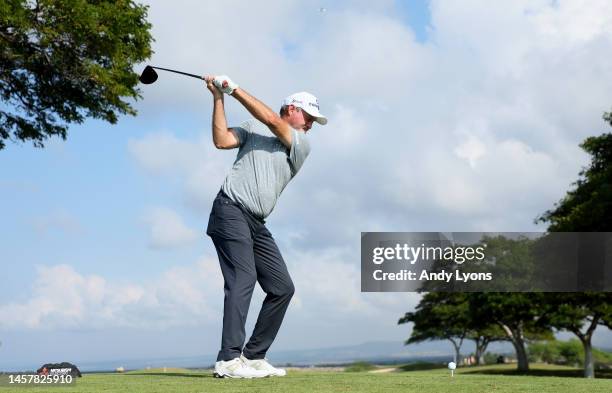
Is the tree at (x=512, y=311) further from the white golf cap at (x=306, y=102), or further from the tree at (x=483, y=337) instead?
the white golf cap at (x=306, y=102)

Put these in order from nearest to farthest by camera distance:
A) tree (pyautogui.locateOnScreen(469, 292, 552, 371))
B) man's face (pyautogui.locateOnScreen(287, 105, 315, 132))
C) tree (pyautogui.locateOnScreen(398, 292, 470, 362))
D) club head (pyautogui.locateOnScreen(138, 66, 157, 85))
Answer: man's face (pyautogui.locateOnScreen(287, 105, 315, 132)) < club head (pyautogui.locateOnScreen(138, 66, 157, 85)) < tree (pyautogui.locateOnScreen(469, 292, 552, 371)) < tree (pyautogui.locateOnScreen(398, 292, 470, 362))

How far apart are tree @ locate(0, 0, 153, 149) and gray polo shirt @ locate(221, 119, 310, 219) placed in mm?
12786

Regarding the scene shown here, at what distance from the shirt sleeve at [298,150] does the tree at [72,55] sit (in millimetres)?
12885

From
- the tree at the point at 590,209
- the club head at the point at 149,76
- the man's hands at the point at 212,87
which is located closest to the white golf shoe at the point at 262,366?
the man's hands at the point at 212,87

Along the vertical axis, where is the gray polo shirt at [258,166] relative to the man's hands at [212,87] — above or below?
below

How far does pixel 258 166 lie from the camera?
7.50m

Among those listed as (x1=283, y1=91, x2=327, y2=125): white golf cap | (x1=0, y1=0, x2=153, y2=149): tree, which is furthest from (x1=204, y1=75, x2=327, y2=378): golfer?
(x1=0, y1=0, x2=153, y2=149): tree

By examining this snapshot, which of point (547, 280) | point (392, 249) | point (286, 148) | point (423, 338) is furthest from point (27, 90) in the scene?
point (423, 338)

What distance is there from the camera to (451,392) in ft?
20.3

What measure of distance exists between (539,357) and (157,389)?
101200 millimetres

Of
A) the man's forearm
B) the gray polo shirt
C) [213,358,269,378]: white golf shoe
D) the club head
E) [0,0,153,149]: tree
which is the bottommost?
[213,358,269,378]: white golf shoe

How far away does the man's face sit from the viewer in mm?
7699

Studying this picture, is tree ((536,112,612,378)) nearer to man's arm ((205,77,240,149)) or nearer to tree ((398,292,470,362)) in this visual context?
tree ((398,292,470,362))

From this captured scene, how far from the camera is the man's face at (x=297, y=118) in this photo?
770 cm
